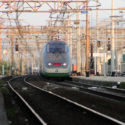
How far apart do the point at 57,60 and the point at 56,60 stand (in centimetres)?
9

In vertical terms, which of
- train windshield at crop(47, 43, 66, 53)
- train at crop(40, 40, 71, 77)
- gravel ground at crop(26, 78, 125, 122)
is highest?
train windshield at crop(47, 43, 66, 53)

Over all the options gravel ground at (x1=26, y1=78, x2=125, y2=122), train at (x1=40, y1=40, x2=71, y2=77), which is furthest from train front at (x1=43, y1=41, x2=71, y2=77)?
gravel ground at (x1=26, y1=78, x2=125, y2=122)

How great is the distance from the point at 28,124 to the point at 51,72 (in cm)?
1977

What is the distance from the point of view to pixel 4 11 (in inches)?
1094

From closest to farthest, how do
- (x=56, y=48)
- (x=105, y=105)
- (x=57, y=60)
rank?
(x=105, y=105)
(x=57, y=60)
(x=56, y=48)

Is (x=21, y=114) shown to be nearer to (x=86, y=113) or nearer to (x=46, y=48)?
(x=86, y=113)

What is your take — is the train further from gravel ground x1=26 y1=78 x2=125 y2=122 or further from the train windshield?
gravel ground x1=26 y1=78 x2=125 y2=122

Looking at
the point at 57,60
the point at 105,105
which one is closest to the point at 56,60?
the point at 57,60

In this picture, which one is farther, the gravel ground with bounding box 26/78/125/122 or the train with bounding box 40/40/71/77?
the train with bounding box 40/40/71/77

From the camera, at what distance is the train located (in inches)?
1081

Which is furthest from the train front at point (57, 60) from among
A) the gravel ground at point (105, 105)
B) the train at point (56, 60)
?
the gravel ground at point (105, 105)

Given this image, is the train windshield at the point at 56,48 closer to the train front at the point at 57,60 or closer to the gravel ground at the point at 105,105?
the train front at the point at 57,60

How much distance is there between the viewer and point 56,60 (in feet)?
91.1

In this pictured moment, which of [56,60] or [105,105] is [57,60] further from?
[105,105]
